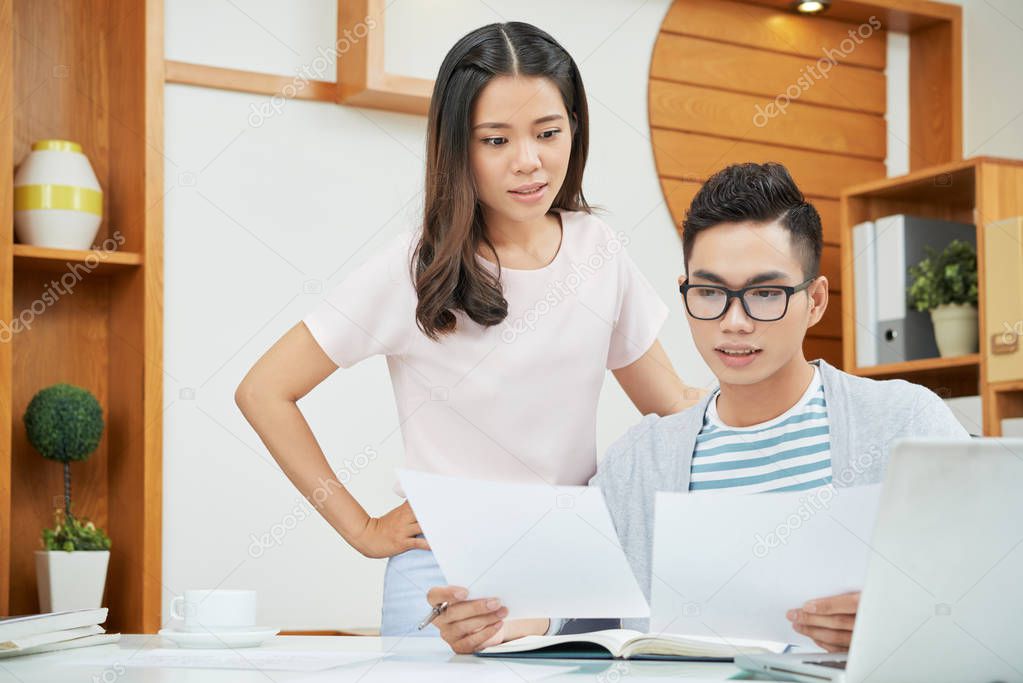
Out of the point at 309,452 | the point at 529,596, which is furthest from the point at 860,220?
the point at 529,596

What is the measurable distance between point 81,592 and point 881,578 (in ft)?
6.85

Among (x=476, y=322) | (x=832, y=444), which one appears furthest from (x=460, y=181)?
(x=832, y=444)

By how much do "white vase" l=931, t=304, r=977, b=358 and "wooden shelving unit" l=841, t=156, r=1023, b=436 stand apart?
5 cm

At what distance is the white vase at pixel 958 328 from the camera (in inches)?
123

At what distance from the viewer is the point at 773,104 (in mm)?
3650

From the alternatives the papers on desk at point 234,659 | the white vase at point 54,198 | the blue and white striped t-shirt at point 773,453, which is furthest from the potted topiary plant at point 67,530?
the blue and white striped t-shirt at point 773,453

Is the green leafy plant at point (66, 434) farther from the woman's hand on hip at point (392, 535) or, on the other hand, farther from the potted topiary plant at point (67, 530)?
the woman's hand on hip at point (392, 535)

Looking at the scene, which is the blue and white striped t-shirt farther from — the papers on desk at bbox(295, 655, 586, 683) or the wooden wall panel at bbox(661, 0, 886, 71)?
the wooden wall panel at bbox(661, 0, 886, 71)

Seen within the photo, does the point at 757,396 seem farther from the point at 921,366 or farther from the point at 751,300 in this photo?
the point at 921,366

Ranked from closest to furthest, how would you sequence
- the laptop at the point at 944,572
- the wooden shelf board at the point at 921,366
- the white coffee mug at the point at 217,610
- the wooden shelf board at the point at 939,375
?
the laptop at the point at 944,572
the white coffee mug at the point at 217,610
the wooden shelf board at the point at 921,366
the wooden shelf board at the point at 939,375

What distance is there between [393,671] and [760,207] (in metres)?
0.88

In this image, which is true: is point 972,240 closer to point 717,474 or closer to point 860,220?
point 860,220

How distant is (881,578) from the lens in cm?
96

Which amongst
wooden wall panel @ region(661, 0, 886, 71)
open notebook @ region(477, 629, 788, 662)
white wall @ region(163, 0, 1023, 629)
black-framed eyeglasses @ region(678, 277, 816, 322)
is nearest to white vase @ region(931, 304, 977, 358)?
wooden wall panel @ region(661, 0, 886, 71)
